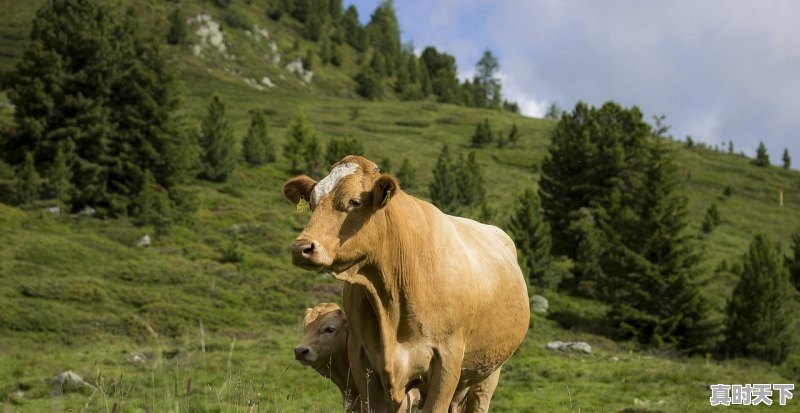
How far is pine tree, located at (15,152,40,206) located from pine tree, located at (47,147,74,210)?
785 millimetres

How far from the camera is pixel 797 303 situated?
50.1 m

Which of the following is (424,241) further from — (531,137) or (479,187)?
(531,137)

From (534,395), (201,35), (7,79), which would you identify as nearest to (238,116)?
(201,35)

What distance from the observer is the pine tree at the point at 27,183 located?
43.2m

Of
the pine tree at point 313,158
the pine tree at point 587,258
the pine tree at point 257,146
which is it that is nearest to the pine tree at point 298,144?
the pine tree at point 313,158

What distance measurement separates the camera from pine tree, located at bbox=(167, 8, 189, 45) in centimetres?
10975

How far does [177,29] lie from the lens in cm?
11038

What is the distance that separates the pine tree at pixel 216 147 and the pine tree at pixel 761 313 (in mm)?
36580

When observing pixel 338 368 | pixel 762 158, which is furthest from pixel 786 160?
pixel 338 368

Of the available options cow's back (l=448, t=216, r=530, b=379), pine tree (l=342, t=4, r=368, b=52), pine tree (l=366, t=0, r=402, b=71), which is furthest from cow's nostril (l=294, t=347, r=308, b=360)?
pine tree (l=342, t=4, r=368, b=52)

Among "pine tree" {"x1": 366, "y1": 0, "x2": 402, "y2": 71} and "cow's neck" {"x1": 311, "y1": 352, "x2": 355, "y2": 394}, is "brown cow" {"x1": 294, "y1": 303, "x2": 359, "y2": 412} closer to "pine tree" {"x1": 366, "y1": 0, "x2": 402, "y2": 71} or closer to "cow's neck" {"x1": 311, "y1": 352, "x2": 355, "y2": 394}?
"cow's neck" {"x1": 311, "y1": 352, "x2": 355, "y2": 394}

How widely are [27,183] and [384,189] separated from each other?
43.3 m

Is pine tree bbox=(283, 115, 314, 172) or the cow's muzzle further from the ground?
pine tree bbox=(283, 115, 314, 172)

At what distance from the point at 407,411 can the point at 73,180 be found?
44.2m
